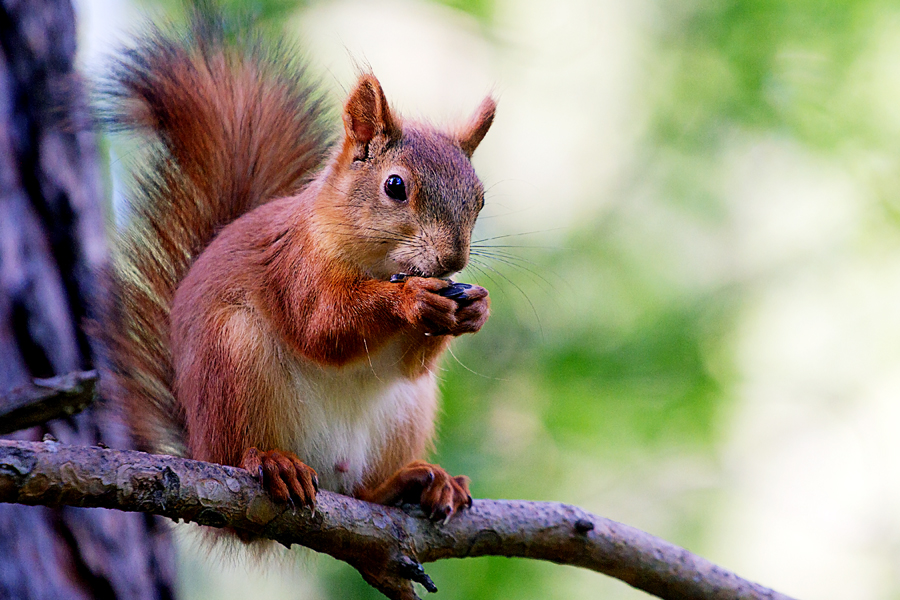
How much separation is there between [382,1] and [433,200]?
8.05ft

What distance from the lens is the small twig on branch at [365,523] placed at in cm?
130

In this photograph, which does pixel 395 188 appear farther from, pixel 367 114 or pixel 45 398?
pixel 45 398

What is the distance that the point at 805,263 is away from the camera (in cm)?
419

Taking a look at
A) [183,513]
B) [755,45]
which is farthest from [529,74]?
[183,513]

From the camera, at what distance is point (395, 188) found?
2.04 m

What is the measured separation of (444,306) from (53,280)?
1.25 meters

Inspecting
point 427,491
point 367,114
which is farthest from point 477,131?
point 427,491

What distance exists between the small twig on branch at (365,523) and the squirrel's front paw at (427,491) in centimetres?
4

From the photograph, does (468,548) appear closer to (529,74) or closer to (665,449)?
(665,449)

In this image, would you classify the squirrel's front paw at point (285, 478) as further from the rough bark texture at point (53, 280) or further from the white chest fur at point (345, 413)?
the rough bark texture at point (53, 280)

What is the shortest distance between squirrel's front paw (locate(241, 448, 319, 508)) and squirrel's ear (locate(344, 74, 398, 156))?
915mm

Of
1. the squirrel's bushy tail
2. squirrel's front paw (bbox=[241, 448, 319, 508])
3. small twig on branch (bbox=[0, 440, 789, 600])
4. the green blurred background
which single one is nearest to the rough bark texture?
the squirrel's bushy tail

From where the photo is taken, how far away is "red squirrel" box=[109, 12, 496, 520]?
1925 mm

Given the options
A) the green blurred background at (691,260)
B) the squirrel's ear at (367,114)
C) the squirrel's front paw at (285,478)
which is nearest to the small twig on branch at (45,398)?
the squirrel's front paw at (285,478)
